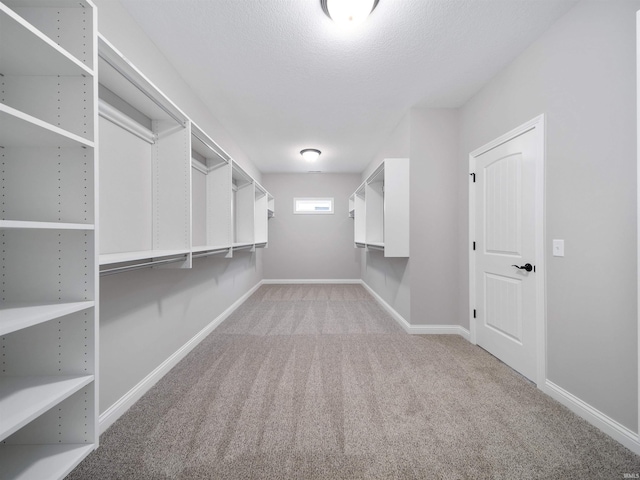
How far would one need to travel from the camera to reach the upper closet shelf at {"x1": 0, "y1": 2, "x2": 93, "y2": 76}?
87cm

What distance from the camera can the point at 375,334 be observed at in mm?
3295

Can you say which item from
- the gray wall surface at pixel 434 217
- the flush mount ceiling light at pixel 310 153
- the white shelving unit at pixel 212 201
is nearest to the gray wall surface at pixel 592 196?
the gray wall surface at pixel 434 217

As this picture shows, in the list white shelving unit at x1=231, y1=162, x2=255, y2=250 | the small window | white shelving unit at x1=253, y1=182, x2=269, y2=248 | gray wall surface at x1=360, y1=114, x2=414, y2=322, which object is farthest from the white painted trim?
the small window

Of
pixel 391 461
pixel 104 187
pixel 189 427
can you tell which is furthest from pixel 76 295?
pixel 391 461

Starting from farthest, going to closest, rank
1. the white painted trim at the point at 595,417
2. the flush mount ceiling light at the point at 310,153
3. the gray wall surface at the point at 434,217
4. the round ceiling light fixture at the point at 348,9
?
the flush mount ceiling light at the point at 310,153, the gray wall surface at the point at 434,217, the round ceiling light fixture at the point at 348,9, the white painted trim at the point at 595,417

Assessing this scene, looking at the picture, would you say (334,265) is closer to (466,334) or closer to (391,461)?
(466,334)

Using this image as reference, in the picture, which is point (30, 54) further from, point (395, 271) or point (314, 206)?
point (314, 206)

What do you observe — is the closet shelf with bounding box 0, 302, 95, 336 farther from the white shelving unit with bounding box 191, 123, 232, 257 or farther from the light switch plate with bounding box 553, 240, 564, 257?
the light switch plate with bounding box 553, 240, 564, 257

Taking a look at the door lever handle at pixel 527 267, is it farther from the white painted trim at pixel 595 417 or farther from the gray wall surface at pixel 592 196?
the white painted trim at pixel 595 417

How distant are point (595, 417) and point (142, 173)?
3407 millimetres

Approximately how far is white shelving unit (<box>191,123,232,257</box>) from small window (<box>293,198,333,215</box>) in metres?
3.87

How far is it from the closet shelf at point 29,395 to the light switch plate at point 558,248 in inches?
109

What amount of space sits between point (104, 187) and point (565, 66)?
316cm

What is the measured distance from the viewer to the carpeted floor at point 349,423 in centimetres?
137
